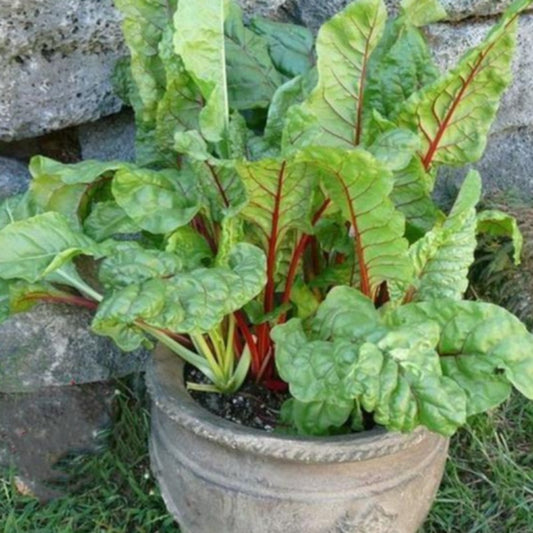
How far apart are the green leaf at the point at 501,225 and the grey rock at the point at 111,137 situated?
27.1 inches

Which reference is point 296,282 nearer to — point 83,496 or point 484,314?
point 484,314

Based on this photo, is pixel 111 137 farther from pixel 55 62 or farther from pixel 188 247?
pixel 188 247

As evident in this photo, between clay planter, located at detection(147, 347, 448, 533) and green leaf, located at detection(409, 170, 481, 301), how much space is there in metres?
0.21

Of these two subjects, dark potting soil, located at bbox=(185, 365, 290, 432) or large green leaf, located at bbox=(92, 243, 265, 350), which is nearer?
large green leaf, located at bbox=(92, 243, 265, 350)

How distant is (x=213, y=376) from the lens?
5.13 feet

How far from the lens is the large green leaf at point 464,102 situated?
133 centimetres

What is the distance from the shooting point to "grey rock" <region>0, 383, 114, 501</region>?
1.84m

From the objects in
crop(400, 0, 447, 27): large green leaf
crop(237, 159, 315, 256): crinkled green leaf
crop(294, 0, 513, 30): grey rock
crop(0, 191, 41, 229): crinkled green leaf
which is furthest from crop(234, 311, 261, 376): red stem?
crop(294, 0, 513, 30): grey rock

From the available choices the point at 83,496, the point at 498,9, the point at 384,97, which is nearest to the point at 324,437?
the point at 384,97

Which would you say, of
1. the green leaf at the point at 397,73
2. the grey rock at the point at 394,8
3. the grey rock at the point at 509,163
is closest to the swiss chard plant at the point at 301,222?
the green leaf at the point at 397,73

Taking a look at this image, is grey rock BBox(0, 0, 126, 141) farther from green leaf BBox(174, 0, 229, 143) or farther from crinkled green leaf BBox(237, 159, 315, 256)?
crinkled green leaf BBox(237, 159, 315, 256)

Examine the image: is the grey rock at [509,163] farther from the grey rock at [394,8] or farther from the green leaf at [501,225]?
the green leaf at [501,225]

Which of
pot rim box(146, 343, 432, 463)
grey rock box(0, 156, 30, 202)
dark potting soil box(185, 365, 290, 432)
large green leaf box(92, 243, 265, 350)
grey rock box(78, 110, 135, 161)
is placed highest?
large green leaf box(92, 243, 265, 350)

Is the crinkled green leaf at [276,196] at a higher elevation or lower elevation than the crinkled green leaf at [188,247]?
higher
